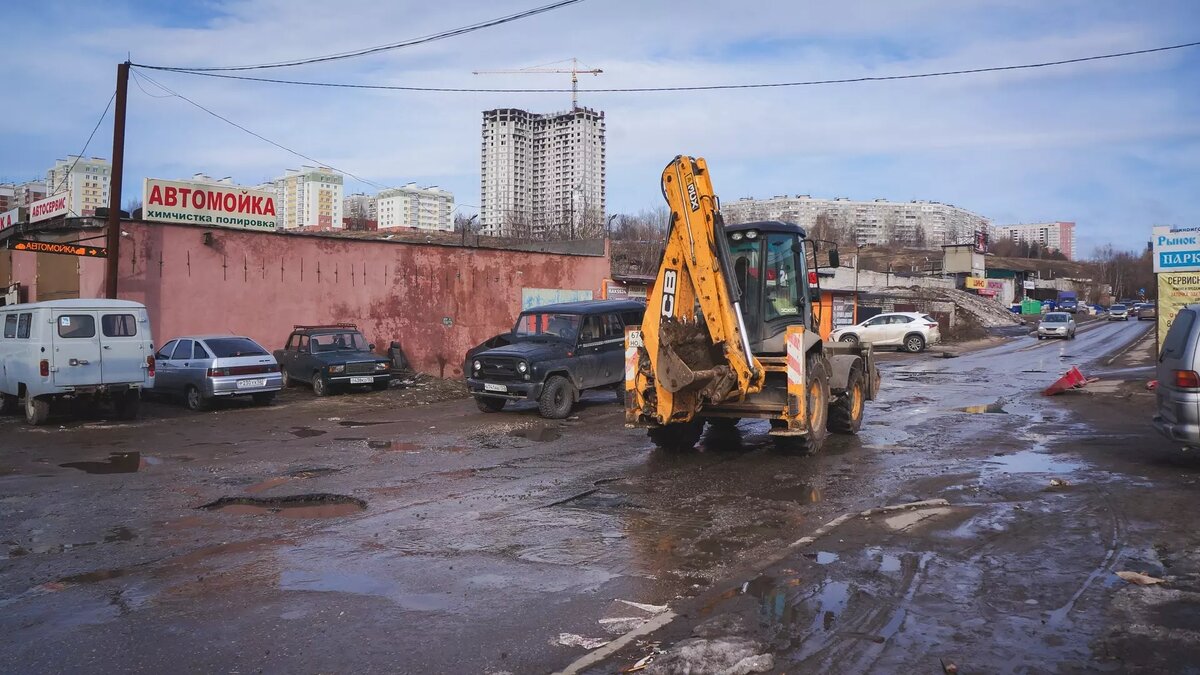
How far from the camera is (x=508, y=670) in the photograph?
14.3 ft

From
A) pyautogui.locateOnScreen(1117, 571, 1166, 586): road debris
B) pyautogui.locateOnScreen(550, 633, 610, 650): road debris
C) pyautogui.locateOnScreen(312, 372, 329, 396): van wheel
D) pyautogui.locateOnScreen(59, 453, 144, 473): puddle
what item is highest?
pyautogui.locateOnScreen(312, 372, 329, 396): van wheel

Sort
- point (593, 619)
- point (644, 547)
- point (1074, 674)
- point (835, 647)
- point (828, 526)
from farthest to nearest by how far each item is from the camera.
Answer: point (828, 526) → point (644, 547) → point (593, 619) → point (835, 647) → point (1074, 674)

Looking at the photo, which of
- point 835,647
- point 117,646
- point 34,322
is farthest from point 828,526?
point 34,322

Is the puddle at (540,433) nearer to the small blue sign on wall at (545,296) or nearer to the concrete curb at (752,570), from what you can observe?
the concrete curb at (752,570)

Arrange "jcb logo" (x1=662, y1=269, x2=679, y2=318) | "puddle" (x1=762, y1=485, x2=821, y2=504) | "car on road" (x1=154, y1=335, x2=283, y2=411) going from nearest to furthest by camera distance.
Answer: "puddle" (x1=762, y1=485, x2=821, y2=504), "jcb logo" (x1=662, y1=269, x2=679, y2=318), "car on road" (x1=154, y1=335, x2=283, y2=411)

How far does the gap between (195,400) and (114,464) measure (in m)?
7.15

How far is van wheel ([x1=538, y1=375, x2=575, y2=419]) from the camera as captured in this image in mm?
15680

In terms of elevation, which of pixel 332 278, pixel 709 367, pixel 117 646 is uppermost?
pixel 332 278

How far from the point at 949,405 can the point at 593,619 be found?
44.9 feet

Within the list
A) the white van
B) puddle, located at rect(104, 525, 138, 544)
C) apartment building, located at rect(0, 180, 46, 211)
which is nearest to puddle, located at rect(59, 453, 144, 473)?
puddle, located at rect(104, 525, 138, 544)

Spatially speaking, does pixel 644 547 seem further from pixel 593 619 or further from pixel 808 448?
pixel 808 448

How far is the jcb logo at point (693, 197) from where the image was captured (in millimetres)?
10391

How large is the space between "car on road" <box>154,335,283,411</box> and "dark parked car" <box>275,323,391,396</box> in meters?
1.40

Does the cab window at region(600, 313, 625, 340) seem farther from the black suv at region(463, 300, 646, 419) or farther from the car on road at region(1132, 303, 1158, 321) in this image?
the car on road at region(1132, 303, 1158, 321)
